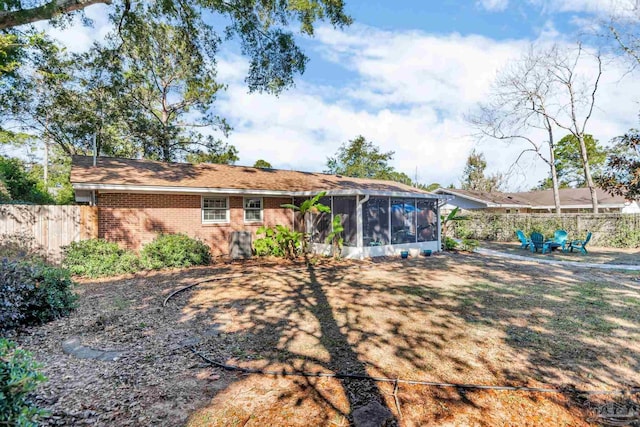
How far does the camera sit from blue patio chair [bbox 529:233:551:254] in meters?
14.3

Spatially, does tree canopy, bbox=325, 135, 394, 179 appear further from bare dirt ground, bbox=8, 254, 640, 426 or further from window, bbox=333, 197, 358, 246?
bare dirt ground, bbox=8, 254, 640, 426

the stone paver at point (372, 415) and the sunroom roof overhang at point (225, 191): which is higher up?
the sunroom roof overhang at point (225, 191)

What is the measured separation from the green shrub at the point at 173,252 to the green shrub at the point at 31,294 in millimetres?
3980

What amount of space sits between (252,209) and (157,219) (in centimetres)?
363

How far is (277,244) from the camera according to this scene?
40.9ft

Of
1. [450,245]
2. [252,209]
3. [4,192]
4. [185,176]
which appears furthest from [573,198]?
[4,192]

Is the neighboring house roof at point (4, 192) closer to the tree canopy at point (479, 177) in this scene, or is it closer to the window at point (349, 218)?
the window at point (349, 218)

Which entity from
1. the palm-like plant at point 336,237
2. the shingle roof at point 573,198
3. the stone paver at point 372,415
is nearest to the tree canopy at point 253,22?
the palm-like plant at point 336,237

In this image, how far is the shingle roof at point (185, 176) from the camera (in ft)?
34.8

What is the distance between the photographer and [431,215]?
14492 millimetres

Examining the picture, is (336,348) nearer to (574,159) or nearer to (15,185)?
(15,185)

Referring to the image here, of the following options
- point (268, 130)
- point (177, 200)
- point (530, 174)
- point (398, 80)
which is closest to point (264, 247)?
point (177, 200)

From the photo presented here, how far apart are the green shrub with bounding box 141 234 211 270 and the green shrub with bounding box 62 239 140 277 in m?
0.40

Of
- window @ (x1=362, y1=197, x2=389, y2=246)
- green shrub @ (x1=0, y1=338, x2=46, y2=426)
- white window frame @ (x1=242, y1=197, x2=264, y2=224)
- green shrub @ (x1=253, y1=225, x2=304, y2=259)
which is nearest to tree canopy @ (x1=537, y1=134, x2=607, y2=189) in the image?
window @ (x1=362, y1=197, x2=389, y2=246)
